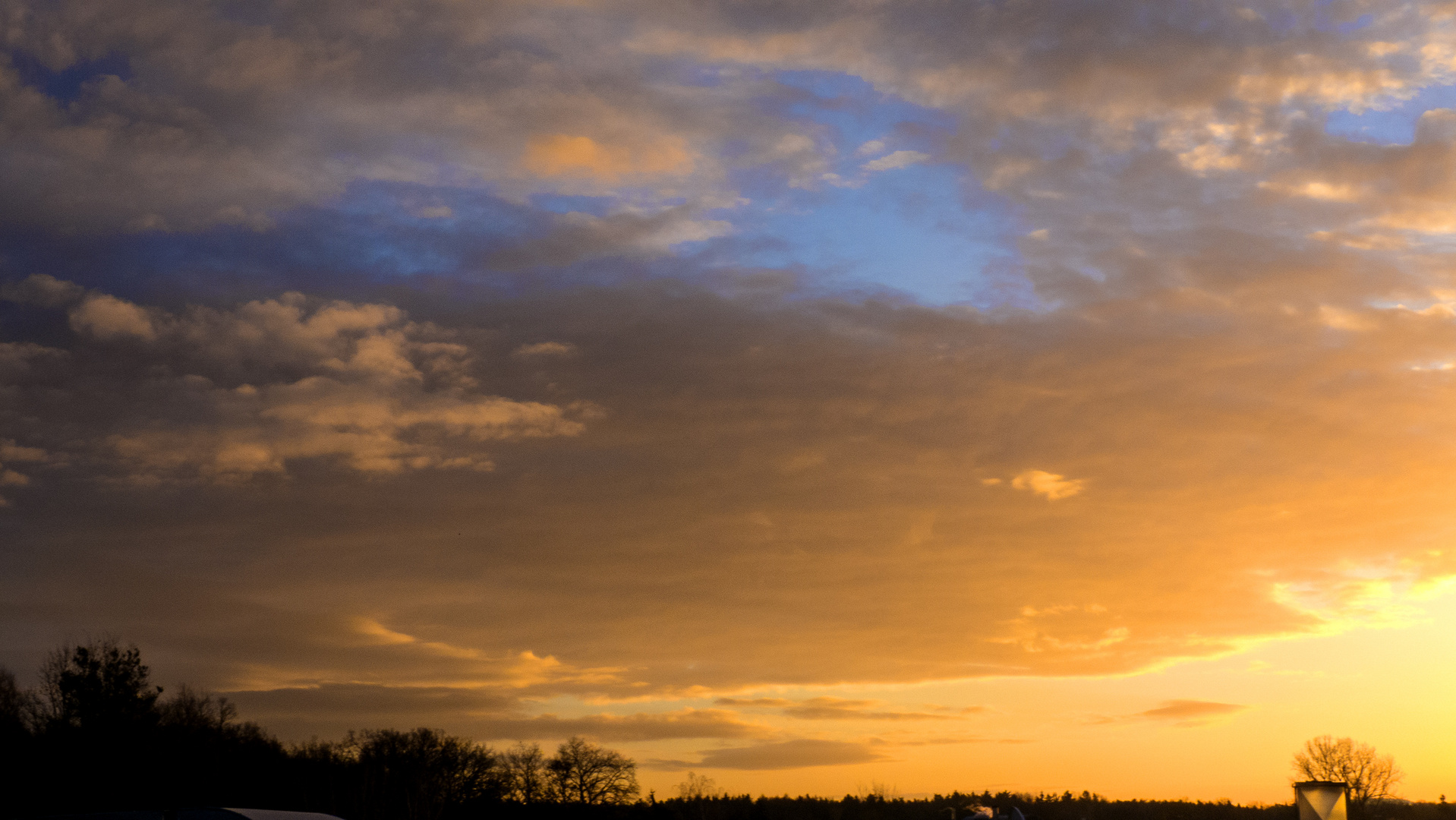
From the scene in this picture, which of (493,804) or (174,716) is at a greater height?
(174,716)

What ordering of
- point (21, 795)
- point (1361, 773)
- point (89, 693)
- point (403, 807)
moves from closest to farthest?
point (21, 795)
point (89, 693)
point (403, 807)
point (1361, 773)

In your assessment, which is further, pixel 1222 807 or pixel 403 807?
pixel 1222 807

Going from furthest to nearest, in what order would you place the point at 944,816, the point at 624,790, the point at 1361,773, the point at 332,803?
the point at 624,790
the point at 944,816
the point at 1361,773
the point at 332,803

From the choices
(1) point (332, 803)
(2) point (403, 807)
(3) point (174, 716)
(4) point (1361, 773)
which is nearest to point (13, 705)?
(3) point (174, 716)

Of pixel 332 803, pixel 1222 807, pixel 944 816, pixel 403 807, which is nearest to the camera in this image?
pixel 332 803

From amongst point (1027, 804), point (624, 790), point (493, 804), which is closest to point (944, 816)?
point (1027, 804)

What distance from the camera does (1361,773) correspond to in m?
116

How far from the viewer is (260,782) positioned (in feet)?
305

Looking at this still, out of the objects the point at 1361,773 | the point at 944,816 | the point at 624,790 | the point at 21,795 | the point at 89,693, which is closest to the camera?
the point at 21,795

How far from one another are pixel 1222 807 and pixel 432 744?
127840 millimetres

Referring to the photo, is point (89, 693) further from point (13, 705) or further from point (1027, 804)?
point (1027, 804)

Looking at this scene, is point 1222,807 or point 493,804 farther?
point 1222,807

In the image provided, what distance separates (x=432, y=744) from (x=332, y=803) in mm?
23368

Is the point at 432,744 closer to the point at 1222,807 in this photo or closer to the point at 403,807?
the point at 403,807
